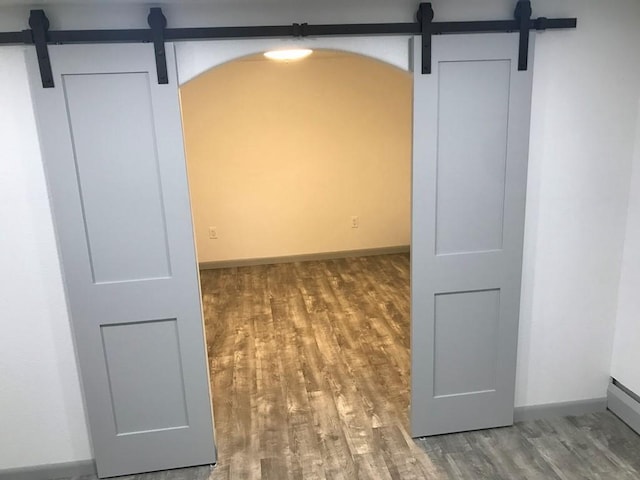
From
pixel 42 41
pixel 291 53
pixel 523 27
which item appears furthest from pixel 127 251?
pixel 523 27

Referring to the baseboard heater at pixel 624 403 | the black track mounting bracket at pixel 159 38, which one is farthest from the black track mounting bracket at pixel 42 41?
the baseboard heater at pixel 624 403

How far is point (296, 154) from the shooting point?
5.77 m

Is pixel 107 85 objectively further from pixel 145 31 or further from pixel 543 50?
pixel 543 50

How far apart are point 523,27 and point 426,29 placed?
1.54 ft

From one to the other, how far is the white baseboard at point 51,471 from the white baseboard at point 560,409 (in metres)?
2.38

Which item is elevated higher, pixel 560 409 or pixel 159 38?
pixel 159 38

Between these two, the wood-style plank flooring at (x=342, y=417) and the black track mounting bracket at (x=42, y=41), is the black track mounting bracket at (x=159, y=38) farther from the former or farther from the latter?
the wood-style plank flooring at (x=342, y=417)

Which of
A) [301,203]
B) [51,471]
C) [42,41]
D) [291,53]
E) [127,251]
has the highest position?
[291,53]

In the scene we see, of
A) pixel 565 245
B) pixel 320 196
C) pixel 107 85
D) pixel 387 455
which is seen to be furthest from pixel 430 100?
pixel 320 196

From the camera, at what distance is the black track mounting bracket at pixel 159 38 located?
213cm

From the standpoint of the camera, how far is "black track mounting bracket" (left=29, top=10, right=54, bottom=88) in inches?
81.3

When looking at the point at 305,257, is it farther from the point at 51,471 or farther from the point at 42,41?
the point at 42,41

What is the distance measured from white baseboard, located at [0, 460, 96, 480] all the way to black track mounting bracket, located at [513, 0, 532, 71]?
2.95 m

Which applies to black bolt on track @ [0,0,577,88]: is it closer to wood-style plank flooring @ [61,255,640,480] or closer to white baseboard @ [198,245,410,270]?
wood-style plank flooring @ [61,255,640,480]
